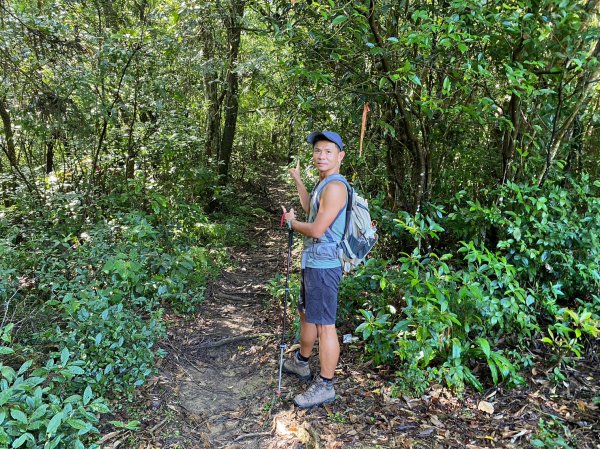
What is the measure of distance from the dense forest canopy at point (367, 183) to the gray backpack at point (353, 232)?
540 mm

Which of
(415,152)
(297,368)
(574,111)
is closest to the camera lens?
(297,368)

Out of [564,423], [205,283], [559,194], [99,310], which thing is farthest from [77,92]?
[564,423]

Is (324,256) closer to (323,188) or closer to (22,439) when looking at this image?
(323,188)

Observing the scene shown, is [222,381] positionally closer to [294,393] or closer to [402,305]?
[294,393]

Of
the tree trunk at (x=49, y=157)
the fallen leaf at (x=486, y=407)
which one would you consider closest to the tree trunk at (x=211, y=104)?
the tree trunk at (x=49, y=157)

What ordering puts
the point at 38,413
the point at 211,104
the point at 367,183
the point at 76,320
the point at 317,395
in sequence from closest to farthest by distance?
the point at 38,413, the point at 317,395, the point at 76,320, the point at 367,183, the point at 211,104

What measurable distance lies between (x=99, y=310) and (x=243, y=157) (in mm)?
10873

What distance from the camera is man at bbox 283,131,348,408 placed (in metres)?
3.29

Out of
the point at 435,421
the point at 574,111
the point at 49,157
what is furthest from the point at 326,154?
the point at 49,157

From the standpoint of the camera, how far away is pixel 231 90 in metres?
9.84

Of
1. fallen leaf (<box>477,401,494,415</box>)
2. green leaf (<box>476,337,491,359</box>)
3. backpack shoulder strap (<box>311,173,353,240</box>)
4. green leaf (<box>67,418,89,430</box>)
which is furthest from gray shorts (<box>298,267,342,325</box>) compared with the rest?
green leaf (<box>67,418,89,430</box>)

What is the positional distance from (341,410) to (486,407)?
46.3 inches

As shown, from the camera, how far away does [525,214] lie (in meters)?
4.31

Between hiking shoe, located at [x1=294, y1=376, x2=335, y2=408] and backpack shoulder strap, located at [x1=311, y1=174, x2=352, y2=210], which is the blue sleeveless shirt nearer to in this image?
backpack shoulder strap, located at [x1=311, y1=174, x2=352, y2=210]
